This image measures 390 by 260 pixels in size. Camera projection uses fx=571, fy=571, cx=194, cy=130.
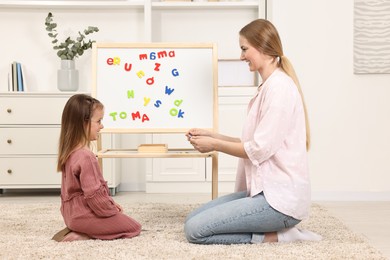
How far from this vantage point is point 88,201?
2.28 meters

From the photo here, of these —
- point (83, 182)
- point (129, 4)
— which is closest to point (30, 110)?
point (129, 4)

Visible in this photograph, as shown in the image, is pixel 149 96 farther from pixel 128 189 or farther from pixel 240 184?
pixel 128 189

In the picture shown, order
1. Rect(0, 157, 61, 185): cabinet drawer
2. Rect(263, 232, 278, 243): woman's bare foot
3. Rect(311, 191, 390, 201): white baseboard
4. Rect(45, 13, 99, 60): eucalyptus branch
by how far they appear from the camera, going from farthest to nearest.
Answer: Rect(45, 13, 99, 60): eucalyptus branch
Rect(0, 157, 61, 185): cabinet drawer
Rect(311, 191, 390, 201): white baseboard
Rect(263, 232, 278, 243): woman's bare foot

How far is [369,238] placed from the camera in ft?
8.41

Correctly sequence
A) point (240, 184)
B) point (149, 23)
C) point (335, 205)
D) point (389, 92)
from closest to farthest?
point (240, 184)
point (335, 205)
point (389, 92)
point (149, 23)

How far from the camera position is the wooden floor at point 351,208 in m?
2.64

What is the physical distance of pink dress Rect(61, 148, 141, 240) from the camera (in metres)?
2.26

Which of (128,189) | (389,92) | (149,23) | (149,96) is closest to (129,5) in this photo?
(149,23)

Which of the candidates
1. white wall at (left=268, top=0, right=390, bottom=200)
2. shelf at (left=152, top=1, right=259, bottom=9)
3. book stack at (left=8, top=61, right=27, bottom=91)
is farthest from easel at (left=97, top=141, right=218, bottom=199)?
shelf at (left=152, top=1, right=259, bottom=9)

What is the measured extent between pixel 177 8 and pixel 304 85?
1210 millimetres

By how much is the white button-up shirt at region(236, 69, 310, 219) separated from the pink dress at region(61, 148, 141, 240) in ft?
1.93

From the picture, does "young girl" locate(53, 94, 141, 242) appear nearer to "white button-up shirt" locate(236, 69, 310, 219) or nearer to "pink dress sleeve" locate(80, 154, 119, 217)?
"pink dress sleeve" locate(80, 154, 119, 217)

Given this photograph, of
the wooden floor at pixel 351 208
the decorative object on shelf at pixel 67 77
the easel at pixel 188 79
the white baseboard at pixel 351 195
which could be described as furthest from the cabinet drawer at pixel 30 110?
the white baseboard at pixel 351 195

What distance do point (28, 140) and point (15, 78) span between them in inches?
20.8
